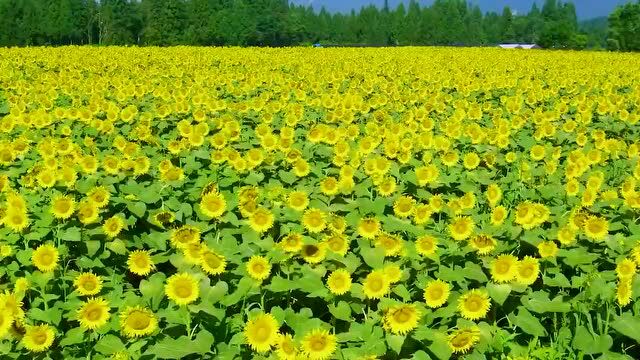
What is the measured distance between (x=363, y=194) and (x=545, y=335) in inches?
71.1

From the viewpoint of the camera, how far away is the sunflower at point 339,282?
3.05 metres

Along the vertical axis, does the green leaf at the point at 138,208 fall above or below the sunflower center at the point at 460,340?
above

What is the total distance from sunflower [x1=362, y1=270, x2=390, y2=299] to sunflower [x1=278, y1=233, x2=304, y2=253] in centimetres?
49

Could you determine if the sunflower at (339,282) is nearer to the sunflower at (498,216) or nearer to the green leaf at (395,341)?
the green leaf at (395,341)

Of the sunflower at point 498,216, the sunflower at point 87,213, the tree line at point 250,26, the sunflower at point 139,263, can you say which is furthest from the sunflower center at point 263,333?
the tree line at point 250,26

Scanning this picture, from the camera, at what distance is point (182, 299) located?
2.88m

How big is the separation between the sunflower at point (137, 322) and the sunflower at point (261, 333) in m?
0.48

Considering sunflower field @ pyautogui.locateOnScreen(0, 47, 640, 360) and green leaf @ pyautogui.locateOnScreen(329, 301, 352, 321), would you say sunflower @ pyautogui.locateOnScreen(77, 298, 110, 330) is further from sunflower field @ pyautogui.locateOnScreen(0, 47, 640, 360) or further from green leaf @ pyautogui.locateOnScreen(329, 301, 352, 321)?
green leaf @ pyautogui.locateOnScreen(329, 301, 352, 321)

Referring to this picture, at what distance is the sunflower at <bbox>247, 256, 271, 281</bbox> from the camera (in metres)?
3.13

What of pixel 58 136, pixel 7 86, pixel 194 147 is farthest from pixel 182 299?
pixel 7 86

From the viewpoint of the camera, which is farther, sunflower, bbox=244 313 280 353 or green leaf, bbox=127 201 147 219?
green leaf, bbox=127 201 147 219

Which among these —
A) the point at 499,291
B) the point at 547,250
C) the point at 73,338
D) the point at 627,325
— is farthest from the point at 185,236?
the point at 627,325

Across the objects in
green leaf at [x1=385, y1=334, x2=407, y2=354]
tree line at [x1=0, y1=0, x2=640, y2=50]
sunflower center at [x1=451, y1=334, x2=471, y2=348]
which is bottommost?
sunflower center at [x1=451, y1=334, x2=471, y2=348]

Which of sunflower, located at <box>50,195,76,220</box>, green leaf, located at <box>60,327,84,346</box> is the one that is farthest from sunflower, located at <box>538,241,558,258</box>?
sunflower, located at <box>50,195,76,220</box>
